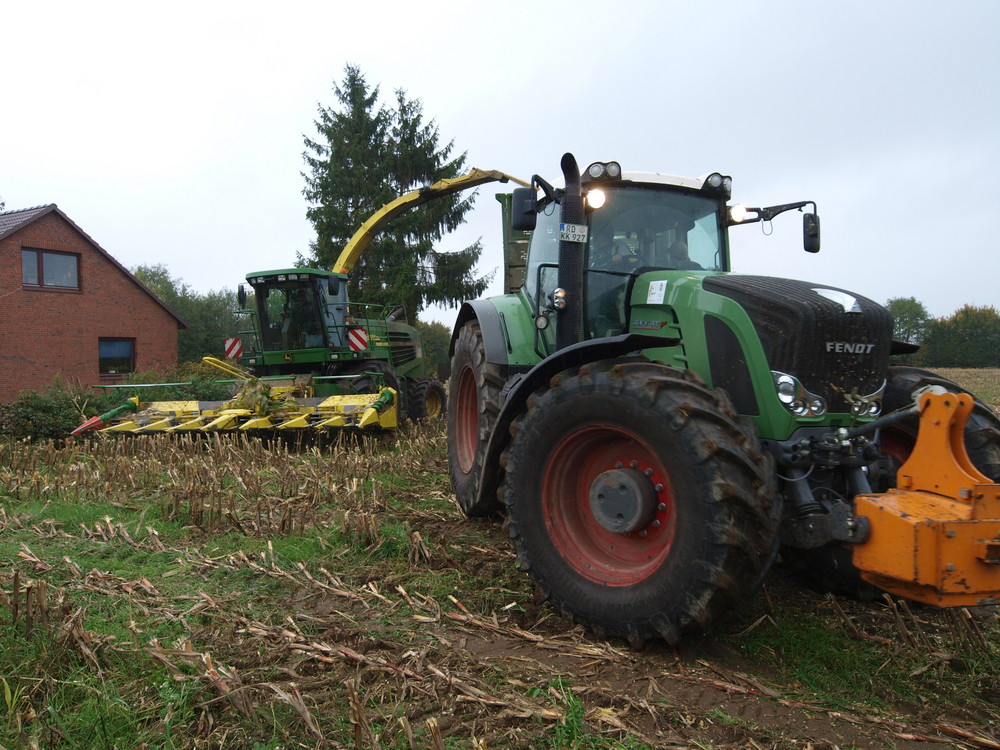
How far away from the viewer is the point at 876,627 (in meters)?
3.54

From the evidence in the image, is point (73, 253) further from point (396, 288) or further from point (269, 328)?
point (269, 328)

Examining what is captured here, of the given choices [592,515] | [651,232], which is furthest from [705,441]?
[651,232]

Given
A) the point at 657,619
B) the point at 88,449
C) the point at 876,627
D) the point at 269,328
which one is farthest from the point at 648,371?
the point at 269,328

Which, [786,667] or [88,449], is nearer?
[786,667]

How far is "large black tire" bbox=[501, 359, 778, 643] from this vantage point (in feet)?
9.68

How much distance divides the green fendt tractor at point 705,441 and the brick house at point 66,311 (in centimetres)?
2195

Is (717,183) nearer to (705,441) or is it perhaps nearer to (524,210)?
(524,210)

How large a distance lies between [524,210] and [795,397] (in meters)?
1.97

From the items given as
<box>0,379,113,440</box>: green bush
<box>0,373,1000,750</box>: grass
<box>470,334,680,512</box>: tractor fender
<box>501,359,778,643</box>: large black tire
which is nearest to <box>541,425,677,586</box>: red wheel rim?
<box>501,359,778,643</box>: large black tire

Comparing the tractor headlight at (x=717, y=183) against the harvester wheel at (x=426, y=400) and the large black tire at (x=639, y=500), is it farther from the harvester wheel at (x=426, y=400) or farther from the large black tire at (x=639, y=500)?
the harvester wheel at (x=426, y=400)

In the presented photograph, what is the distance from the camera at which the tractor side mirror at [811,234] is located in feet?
15.6

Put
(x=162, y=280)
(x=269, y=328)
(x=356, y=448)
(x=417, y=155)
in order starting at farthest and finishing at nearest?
1. (x=162, y=280)
2. (x=417, y=155)
3. (x=269, y=328)
4. (x=356, y=448)

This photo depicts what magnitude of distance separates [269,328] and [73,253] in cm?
1645

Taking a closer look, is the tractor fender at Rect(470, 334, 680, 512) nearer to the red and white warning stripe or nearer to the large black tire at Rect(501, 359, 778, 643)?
the large black tire at Rect(501, 359, 778, 643)
